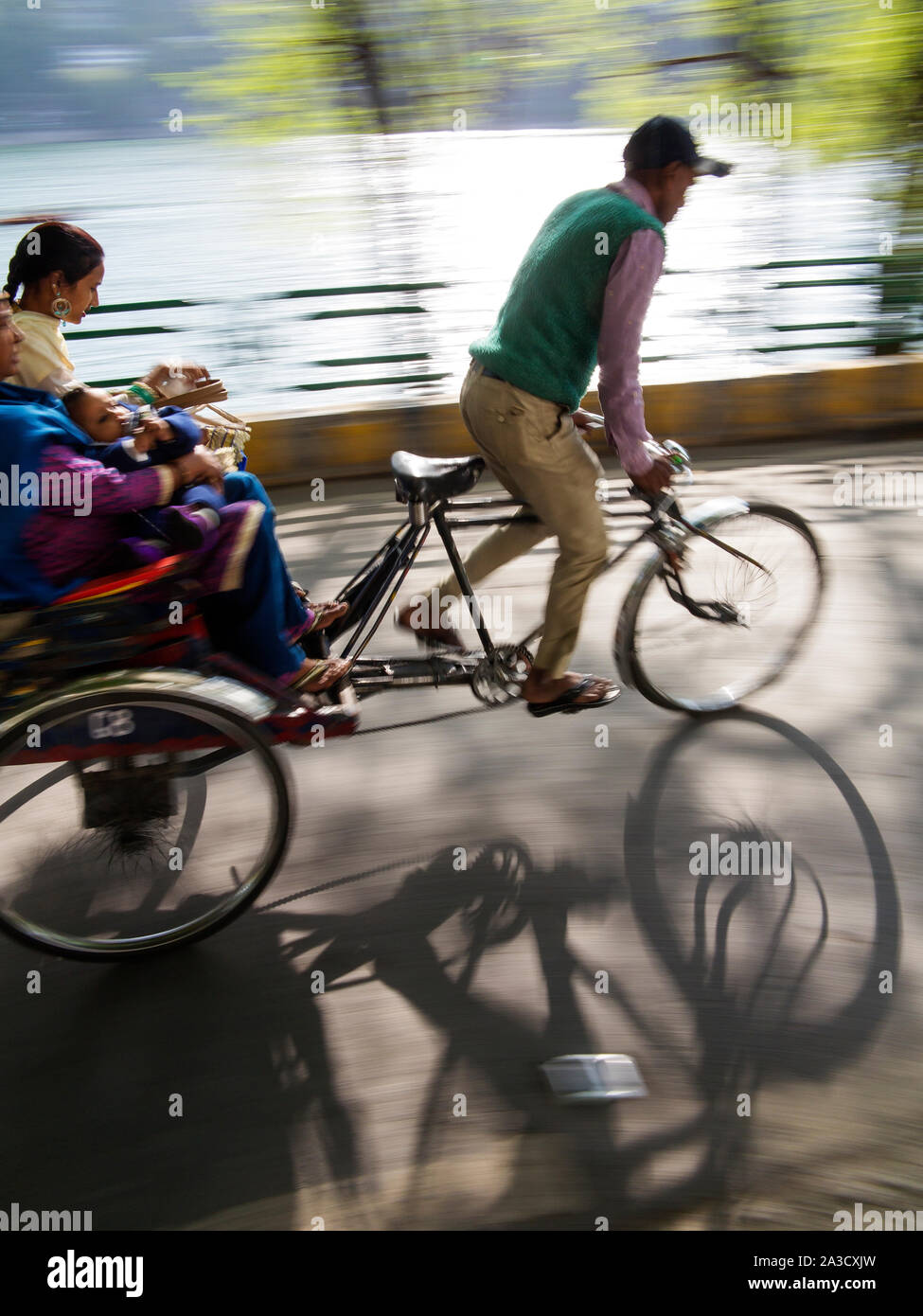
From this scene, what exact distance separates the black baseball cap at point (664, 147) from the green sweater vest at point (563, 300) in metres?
0.12

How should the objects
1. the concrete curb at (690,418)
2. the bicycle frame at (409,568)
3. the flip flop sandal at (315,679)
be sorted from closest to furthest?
the flip flop sandal at (315,679) → the bicycle frame at (409,568) → the concrete curb at (690,418)

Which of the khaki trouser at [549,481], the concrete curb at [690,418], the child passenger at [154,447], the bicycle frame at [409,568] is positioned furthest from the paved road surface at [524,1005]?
the concrete curb at [690,418]

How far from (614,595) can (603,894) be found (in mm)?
1859

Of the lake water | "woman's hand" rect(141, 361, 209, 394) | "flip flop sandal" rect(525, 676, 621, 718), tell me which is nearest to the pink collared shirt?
"flip flop sandal" rect(525, 676, 621, 718)

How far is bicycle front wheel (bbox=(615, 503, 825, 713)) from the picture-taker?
11.1ft

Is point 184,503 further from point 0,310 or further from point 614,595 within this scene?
point 614,595

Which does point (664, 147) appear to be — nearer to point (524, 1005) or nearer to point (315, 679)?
point (315, 679)

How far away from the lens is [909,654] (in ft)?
12.8

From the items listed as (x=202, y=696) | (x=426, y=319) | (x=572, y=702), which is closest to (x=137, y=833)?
(x=202, y=696)

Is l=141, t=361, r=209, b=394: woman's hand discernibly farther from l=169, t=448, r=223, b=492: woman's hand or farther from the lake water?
the lake water

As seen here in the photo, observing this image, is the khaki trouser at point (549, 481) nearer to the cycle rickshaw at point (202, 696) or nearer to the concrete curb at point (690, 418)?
the cycle rickshaw at point (202, 696)

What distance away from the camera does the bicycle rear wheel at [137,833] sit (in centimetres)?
252

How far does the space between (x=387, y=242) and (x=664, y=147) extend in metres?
3.71
